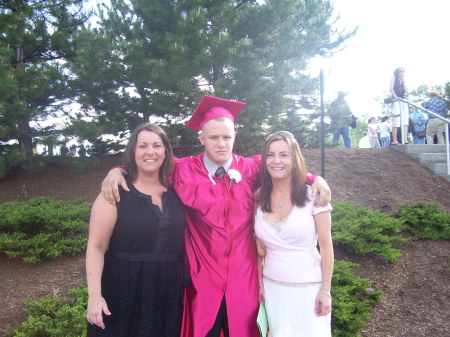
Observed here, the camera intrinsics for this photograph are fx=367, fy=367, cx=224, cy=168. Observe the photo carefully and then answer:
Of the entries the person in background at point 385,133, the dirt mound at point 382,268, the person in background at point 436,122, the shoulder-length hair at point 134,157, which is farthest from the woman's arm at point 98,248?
the person in background at point 385,133

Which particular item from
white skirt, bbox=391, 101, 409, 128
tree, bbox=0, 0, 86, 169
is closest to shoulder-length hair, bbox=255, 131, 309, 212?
tree, bbox=0, 0, 86, 169

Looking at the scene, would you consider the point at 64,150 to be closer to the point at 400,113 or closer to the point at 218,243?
the point at 218,243

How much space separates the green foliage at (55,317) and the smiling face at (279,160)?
199cm

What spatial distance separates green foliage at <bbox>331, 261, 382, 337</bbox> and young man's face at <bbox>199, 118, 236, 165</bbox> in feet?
5.92

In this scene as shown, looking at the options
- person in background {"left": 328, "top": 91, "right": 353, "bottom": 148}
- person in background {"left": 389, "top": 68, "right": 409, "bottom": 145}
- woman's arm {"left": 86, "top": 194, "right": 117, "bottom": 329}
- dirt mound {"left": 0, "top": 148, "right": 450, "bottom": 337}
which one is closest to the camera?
woman's arm {"left": 86, "top": 194, "right": 117, "bottom": 329}

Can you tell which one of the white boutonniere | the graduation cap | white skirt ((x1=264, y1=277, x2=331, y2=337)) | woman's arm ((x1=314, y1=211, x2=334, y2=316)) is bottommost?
white skirt ((x1=264, y1=277, x2=331, y2=337))

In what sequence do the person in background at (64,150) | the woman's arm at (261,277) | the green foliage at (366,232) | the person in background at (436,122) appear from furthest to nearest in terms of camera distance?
the person in background at (436,122) < the person in background at (64,150) < the green foliage at (366,232) < the woman's arm at (261,277)

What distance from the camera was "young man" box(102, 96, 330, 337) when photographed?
223 centimetres

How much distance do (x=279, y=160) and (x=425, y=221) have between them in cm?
363

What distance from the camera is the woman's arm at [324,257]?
2.11 meters

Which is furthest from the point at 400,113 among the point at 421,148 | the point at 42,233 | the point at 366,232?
the point at 42,233

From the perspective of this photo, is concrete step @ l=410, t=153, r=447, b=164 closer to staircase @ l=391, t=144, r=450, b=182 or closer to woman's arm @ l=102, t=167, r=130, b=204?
staircase @ l=391, t=144, r=450, b=182

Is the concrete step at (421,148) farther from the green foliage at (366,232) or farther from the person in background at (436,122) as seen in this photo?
the green foliage at (366,232)

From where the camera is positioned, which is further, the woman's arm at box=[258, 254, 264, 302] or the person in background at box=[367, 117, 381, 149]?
the person in background at box=[367, 117, 381, 149]
